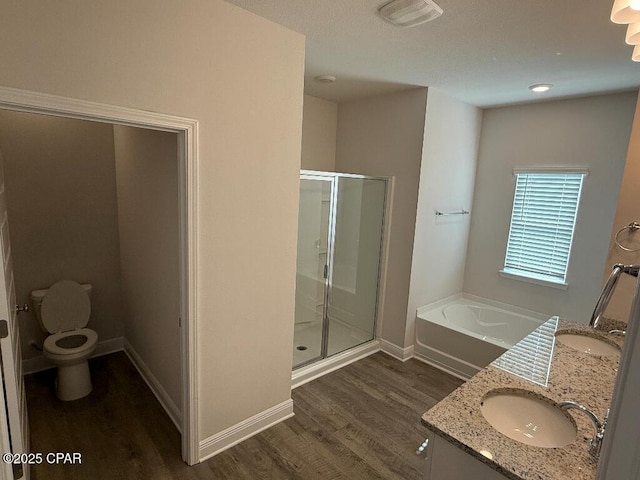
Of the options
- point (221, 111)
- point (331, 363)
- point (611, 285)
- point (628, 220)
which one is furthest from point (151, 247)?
point (628, 220)

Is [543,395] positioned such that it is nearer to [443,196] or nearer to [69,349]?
[443,196]

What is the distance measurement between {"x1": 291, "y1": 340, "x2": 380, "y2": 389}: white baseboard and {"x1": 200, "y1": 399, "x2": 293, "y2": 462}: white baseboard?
0.43 m

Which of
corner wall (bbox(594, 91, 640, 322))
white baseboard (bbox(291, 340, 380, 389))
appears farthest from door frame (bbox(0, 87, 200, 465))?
corner wall (bbox(594, 91, 640, 322))

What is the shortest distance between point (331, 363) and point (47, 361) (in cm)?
249

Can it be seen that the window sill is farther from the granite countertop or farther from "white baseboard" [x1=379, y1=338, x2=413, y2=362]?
the granite countertop

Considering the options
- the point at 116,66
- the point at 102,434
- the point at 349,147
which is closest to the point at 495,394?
the point at 116,66

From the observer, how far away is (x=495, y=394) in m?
1.40

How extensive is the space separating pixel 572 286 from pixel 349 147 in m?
2.63

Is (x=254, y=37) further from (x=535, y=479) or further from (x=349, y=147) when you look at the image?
(x=535, y=479)

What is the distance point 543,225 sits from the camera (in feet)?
11.3

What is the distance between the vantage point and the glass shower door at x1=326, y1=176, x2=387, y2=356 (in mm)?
3357

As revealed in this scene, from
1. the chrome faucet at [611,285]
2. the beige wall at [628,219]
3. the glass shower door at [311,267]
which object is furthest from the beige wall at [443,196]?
the chrome faucet at [611,285]

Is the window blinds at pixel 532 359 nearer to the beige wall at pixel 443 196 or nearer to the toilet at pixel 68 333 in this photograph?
the beige wall at pixel 443 196

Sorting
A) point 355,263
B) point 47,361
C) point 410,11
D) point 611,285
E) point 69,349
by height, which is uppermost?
point 410,11
